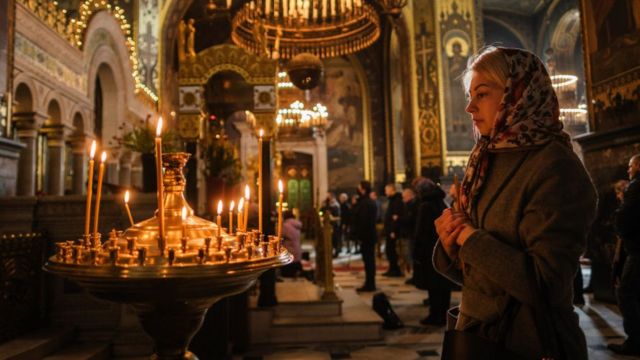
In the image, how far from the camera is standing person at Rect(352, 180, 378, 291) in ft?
21.8

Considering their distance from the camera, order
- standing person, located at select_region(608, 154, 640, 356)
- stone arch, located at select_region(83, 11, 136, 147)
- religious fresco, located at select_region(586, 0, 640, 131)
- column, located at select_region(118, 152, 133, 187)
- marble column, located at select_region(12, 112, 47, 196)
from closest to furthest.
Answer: standing person, located at select_region(608, 154, 640, 356) < religious fresco, located at select_region(586, 0, 640, 131) < marble column, located at select_region(12, 112, 47, 196) < stone arch, located at select_region(83, 11, 136, 147) < column, located at select_region(118, 152, 133, 187)

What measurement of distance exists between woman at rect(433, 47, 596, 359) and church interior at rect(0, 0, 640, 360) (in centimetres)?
60

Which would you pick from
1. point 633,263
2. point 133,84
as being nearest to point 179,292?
point 633,263

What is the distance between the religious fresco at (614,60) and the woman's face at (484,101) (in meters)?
5.31

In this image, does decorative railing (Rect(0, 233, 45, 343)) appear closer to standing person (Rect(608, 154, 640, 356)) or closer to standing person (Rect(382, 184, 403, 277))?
standing person (Rect(608, 154, 640, 356))

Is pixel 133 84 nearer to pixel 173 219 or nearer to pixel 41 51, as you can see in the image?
pixel 41 51

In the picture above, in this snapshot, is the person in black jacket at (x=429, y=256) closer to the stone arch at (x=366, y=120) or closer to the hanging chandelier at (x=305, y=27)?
the hanging chandelier at (x=305, y=27)

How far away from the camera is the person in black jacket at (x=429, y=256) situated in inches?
189

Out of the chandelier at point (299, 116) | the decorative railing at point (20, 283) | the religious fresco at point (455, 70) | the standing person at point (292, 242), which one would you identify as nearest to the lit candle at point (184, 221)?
the decorative railing at point (20, 283)

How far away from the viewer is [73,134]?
819 centimetres

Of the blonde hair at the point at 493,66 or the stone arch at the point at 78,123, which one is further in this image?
the stone arch at the point at 78,123

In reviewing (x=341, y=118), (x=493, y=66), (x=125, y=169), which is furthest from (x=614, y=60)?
(x=341, y=118)

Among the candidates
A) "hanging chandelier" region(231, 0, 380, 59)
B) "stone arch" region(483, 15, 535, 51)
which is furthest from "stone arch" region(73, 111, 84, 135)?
"stone arch" region(483, 15, 535, 51)

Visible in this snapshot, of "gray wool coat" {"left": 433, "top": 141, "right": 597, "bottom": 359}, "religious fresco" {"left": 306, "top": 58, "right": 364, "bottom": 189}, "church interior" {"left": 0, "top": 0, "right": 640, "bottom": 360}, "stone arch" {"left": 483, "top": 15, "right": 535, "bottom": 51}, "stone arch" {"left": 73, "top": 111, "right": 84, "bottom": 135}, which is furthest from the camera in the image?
"religious fresco" {"left": 306, "top": 58, "right": 364, "bottom": 189}
